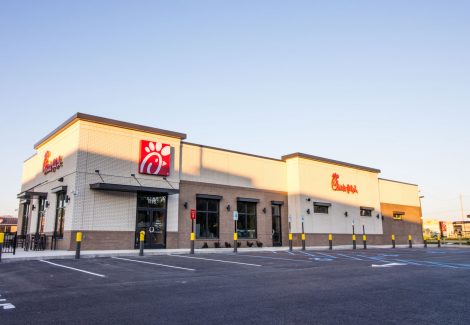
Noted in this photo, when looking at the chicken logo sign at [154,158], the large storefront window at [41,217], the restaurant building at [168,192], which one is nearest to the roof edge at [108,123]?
the restaurant building at [168,192]

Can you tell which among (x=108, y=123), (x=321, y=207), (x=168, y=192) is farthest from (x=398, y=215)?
(x=108, y=123)

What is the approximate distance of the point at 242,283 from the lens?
30.6ft

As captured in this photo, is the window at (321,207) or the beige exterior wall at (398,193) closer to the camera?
the window at (321,207)

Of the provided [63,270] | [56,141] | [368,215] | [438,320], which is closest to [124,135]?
[56,141]

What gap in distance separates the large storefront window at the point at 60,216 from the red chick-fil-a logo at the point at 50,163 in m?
1.85

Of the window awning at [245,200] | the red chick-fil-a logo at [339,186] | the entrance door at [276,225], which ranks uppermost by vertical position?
the red chick-fil-a logo at [339,186]

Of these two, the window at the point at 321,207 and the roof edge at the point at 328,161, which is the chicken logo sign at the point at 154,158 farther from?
the window at the point at 321,207

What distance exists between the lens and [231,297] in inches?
288

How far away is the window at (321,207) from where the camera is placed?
3294 cm

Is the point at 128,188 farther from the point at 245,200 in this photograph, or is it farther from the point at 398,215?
the point at 398,215

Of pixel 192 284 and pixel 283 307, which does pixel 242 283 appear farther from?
pixel 283 307

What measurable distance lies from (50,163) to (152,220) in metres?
8.10

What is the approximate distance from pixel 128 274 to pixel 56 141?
17.4 m

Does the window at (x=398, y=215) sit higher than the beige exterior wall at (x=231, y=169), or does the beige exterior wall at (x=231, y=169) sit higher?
the beige exterior wall at (x=231, y=169)
